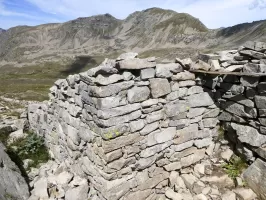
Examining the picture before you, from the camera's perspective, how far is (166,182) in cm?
670

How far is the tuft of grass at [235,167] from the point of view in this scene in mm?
6341

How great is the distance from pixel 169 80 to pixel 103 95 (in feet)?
5.86

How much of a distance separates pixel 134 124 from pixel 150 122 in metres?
0.44

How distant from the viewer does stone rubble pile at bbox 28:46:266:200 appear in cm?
565

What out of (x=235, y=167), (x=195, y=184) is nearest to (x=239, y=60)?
(x=235, y=167)

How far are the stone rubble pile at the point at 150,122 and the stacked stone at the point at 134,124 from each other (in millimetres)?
21

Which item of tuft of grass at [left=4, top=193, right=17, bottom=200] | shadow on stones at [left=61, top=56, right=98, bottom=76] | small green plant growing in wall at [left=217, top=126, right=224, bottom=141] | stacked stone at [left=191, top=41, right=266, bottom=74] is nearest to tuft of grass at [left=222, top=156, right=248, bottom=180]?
small green plant growing in wall at [left=217, top=126, right=224, bottom=141]

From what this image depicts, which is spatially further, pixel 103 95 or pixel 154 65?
pixel 154 65

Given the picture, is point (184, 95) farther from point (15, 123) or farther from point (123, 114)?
point (15, 123)

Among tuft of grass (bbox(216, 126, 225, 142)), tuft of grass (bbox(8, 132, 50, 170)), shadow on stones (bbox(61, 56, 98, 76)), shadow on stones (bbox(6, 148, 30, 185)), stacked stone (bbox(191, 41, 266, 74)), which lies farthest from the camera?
shadow on stones (bbox(61, 56, 98, 76))

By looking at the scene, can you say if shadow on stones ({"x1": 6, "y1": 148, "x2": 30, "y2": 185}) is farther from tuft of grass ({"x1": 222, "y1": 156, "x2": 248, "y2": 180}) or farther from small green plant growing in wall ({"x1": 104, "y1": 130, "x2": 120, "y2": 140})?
tuft of grass ({"x1": 222, "y1": 156, "x2": 248, "y2": 180})

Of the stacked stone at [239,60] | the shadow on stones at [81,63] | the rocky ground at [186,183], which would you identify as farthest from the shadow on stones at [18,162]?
the shadow on stones at [81,63]

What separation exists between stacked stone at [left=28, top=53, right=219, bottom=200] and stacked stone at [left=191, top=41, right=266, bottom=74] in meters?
0.57

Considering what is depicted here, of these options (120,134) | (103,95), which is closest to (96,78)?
(103,95)
